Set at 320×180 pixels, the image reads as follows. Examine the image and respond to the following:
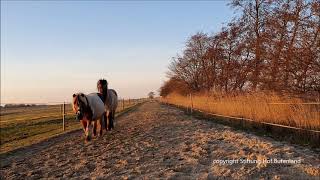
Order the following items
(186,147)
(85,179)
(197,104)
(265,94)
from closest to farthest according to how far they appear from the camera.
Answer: (85,179), (186,147), (265,94), (197,104)

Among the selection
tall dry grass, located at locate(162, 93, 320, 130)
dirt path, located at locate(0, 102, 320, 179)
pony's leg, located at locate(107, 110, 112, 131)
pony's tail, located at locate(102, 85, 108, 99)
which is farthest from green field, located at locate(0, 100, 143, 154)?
tall dry grass, located at locate(162, 93, 320, 130)

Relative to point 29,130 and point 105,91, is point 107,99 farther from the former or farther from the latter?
point 29,130

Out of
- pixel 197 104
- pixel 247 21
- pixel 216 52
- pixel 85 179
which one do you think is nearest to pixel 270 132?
pixel 85 179

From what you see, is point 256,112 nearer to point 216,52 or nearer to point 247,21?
point 247,21

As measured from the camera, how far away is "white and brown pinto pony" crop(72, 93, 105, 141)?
10.8 metres

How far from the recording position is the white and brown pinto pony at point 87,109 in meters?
10.8

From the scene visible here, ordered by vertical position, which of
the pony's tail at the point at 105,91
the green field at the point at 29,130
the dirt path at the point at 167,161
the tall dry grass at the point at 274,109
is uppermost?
the pony's tail at the point at 105,91

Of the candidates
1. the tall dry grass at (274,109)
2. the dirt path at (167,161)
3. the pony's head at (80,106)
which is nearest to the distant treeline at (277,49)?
the tall dry grass at (274,109)

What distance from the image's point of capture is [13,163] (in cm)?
859

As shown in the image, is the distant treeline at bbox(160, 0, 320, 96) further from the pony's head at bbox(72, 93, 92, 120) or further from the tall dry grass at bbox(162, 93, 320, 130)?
the pony's head at bbox(72, 93, 92, 120)

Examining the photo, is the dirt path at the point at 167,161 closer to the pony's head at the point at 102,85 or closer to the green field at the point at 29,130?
the green field at the point at 29,130

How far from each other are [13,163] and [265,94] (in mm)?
8702

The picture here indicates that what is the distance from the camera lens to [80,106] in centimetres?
1076

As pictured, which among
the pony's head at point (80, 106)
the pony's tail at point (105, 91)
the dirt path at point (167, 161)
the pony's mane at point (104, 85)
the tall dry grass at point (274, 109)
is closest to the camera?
the dirt path at point (167, 161)
